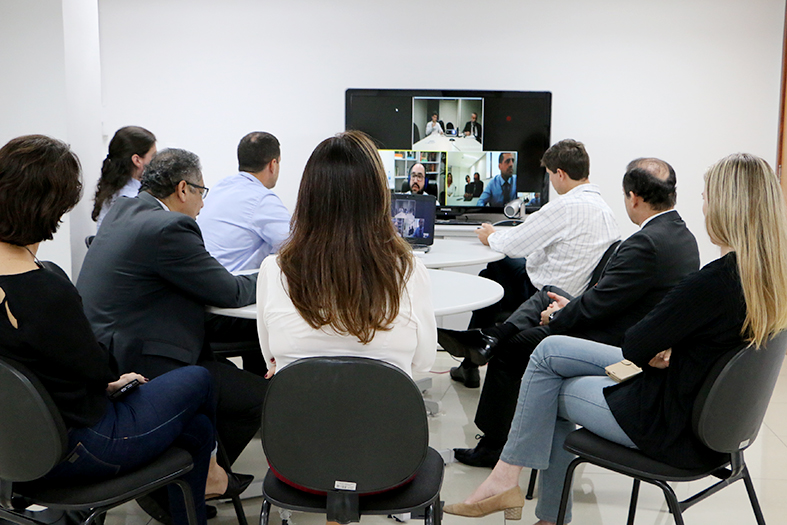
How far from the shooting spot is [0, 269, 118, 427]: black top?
1420mm

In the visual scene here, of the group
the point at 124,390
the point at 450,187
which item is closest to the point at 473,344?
the point at 124,390

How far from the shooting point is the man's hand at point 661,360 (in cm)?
172

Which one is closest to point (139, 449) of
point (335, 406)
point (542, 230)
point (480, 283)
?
point (335, 406)

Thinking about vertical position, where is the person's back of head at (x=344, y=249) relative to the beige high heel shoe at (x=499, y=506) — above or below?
above

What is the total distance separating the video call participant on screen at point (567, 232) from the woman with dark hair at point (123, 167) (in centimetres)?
179

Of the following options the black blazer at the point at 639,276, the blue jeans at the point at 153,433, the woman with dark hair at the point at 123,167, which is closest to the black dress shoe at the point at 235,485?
the blue jeans at the point at 153,433

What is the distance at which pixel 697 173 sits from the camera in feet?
15.7

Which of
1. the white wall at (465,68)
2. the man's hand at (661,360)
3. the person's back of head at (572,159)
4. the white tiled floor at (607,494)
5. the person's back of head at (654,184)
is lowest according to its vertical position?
the white tiled floor at (607,494)

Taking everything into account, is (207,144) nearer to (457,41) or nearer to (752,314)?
(457,41)

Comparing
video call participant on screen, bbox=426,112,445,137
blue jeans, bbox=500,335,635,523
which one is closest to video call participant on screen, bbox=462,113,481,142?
video call participant on screen, bbox=426,112,445,137

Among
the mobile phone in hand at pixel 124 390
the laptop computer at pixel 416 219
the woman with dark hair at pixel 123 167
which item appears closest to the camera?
the mobile phone in hand at pixel 124 390

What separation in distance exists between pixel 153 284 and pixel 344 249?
2.84 ft

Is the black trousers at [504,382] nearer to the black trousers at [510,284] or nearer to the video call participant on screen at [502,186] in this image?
the black trousers at [510,284]

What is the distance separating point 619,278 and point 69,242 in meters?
2.23
